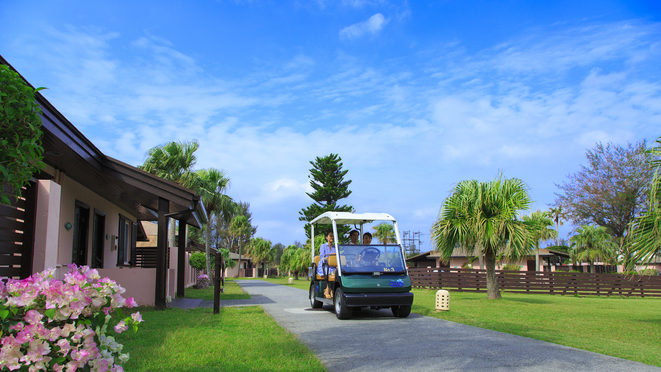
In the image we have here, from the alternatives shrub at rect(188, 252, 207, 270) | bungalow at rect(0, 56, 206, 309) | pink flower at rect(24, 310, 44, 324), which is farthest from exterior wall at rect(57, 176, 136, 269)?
shrub at rect(188, 252, 207, 270)

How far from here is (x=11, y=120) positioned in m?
2.94

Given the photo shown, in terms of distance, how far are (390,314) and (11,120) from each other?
8.42 metres

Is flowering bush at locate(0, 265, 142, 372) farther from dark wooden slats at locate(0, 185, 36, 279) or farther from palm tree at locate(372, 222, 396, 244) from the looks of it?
palm tree at locate(372, 222, 396, 244)

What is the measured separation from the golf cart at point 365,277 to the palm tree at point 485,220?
590 cm

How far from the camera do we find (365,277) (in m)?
9.12

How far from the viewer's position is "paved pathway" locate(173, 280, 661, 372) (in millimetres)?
4867

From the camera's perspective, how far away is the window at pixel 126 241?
50.2ft

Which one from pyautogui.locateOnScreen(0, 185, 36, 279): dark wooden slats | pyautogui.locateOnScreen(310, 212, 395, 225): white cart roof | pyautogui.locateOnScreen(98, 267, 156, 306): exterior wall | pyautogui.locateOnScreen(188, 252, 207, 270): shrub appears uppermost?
pyautogui.locateOnScreen(310, 212, 395, 225): white cart roof

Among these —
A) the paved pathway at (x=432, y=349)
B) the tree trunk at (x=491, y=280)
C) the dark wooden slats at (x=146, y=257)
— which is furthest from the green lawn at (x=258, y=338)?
the dark wooden slats at (x=146, y=257)

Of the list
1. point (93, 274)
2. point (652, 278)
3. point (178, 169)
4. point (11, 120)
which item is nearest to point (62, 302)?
point (93, 274)

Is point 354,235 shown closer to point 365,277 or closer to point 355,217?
point 355,217

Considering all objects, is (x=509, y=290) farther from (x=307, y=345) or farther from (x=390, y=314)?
(x=307, y=345)

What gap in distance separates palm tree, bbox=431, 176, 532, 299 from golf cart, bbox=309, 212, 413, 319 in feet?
19.4

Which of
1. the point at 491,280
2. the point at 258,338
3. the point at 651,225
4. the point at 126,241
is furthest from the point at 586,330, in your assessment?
the point at 126,241
